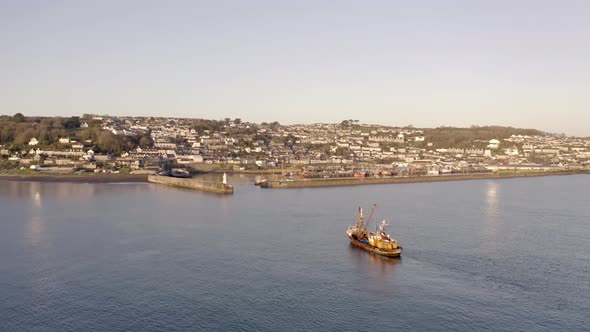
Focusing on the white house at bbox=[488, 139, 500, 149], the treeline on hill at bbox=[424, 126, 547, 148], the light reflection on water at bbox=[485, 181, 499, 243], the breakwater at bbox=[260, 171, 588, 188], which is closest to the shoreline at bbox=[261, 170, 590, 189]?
the breakwater at bbox=[260, 171, 588, 188]

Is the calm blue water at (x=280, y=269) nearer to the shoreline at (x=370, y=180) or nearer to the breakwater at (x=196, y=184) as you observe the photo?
the breakwater at (x=196, y=184)

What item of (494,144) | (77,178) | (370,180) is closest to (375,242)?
(370,180)

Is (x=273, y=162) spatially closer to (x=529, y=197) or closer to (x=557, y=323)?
(x=529, y=197)

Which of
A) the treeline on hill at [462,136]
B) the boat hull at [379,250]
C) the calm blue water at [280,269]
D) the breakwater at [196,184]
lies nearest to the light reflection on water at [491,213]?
the calm blue water at [280,269]

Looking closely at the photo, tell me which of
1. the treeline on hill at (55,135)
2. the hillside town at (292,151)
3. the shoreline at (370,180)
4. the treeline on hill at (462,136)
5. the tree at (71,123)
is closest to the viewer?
the shoreline at (370,180)

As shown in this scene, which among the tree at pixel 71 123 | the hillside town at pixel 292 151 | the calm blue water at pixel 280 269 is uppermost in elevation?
the tree at pixel 71 123

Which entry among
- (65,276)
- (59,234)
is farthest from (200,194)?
(65,276)
